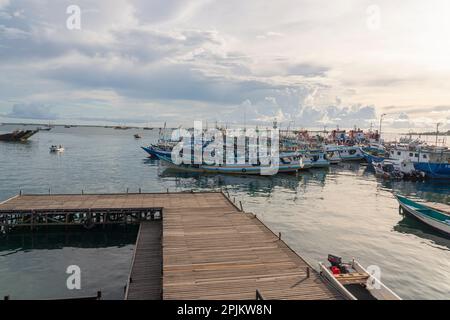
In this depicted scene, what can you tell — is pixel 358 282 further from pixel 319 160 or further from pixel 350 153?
pixel 350 153

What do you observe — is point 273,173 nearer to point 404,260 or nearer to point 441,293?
point 404,260

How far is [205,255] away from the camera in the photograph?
19969 mm

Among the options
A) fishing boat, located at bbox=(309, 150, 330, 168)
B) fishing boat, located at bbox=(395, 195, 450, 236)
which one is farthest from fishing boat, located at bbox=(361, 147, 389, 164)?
fishing boat, located at bbox=(395, 195, 450, 236)

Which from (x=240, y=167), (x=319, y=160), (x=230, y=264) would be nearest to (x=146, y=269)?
(x=230, y=264)

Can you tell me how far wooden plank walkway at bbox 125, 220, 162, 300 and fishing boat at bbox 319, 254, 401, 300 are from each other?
30.2 ft

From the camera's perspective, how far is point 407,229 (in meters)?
37.9

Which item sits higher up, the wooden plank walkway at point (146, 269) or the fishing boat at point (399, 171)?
the fishing boat at point (399, 171)

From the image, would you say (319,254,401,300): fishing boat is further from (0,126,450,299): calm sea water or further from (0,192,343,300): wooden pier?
(0,126,450,299): calm sea water

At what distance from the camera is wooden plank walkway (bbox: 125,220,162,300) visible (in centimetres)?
1834

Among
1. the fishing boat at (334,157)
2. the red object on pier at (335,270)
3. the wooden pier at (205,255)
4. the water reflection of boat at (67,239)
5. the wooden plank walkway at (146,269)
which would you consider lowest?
the water reflection of boat at (67,239)

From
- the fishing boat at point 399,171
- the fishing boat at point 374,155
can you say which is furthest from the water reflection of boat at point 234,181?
the fishing boat at point 374,155

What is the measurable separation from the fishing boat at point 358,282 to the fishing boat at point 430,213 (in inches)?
825

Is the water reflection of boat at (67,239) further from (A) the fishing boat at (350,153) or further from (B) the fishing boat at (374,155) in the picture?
(A) the fishing boat at (350,153)

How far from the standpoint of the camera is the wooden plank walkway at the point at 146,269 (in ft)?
60.2
